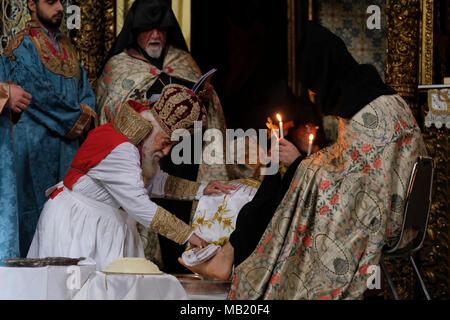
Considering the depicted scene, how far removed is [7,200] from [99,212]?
46cm

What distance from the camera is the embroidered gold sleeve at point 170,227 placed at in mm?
3973

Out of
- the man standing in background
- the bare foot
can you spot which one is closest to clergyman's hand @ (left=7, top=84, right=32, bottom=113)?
the man standing in background

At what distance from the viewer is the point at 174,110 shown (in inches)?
172

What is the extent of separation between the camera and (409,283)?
5.31m

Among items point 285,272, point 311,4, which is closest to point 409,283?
point 285,272

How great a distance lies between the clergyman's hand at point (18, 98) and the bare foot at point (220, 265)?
4.45 ft

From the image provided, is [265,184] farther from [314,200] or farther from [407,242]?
[407,242]

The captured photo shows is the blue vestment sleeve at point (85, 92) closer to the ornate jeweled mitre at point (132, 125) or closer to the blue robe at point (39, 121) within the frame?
the blue robe at point (39, 121)

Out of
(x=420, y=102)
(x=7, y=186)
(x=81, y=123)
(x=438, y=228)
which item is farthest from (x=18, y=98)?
(x=438, y=228)

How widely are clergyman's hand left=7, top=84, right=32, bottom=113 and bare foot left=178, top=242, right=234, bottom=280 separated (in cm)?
136

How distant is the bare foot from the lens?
12.9ft

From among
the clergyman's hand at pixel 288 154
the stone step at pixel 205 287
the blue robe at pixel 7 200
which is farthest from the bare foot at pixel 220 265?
the blue robe at pixel 7 200

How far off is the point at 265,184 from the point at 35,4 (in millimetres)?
1983

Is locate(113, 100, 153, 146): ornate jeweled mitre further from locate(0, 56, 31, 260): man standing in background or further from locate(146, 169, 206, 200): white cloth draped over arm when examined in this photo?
locate(0, 56, 31, 260): man standing in background
